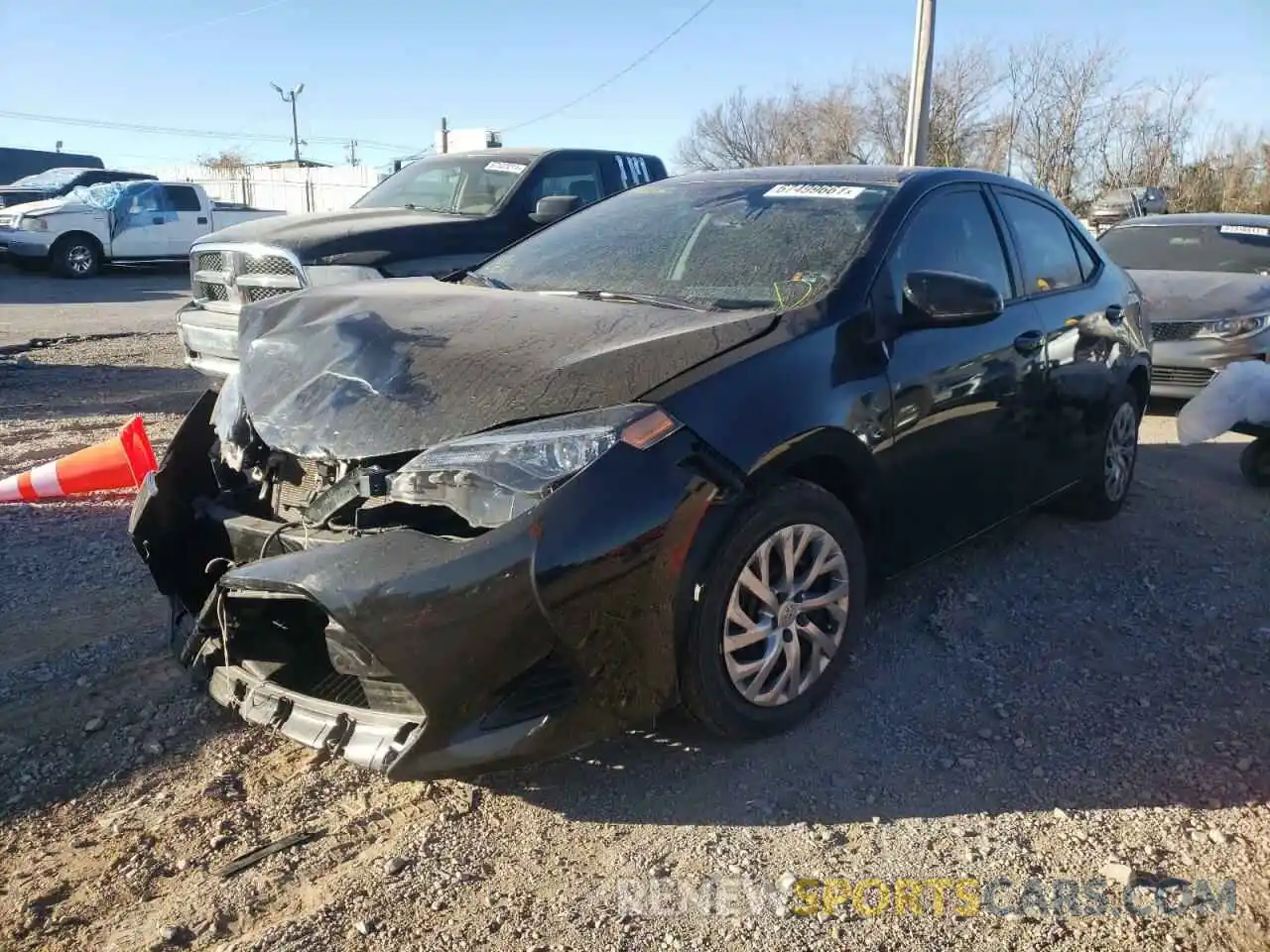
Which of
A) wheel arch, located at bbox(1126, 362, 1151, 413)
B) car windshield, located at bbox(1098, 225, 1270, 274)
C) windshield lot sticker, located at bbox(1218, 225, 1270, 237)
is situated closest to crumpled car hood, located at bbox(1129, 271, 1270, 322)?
car windshield, located at bbox(1098, 225, 1270, 274)

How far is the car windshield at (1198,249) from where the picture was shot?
9156 mm

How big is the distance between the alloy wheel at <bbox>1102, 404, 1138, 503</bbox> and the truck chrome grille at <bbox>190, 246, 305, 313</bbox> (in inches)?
194

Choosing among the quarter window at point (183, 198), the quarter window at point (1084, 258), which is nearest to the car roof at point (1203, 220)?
the quarter window at point (1084, 258)

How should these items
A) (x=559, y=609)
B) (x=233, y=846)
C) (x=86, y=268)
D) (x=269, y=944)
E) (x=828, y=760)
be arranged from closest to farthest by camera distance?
(x=269, y=944) → (x=559, y=609) → (x=233, y=846) → (x=828, y=760) → (x=86, y=268)

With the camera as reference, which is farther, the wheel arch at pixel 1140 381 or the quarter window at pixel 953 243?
the wheel arch at pixel 1140 381

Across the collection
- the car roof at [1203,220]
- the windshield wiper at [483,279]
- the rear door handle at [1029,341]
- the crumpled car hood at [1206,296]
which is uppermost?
the car roof at [1203,220]

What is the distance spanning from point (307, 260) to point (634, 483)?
5.15 m

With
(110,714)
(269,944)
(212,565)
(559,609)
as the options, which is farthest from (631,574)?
(110,714)

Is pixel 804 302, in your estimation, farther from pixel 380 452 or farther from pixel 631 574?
pixel 380 452

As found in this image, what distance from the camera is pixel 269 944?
2.38 meters

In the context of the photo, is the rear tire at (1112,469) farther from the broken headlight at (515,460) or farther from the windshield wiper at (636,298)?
the broken headlight at (515,460)

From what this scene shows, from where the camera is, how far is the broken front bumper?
249 centimetres

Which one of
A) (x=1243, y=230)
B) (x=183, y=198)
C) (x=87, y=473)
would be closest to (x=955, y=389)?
(x=87, y=473)

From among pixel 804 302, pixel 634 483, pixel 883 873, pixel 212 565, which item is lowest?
pixel 883 873
